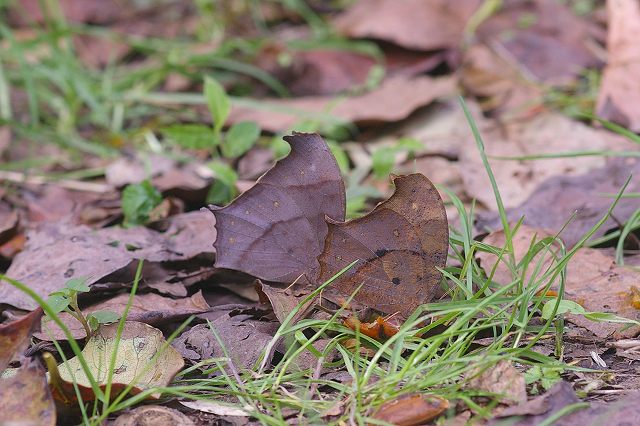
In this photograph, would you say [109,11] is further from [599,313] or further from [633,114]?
[599,313]

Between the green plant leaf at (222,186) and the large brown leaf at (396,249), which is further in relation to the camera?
the green plant leaf at (222,186)

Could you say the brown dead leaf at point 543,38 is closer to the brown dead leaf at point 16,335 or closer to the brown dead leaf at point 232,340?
the brown dead leaf at point 232,340

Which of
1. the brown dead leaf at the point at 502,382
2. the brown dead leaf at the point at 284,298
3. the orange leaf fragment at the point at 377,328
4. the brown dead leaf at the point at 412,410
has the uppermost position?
the brown dead leaf at the point at 502,382

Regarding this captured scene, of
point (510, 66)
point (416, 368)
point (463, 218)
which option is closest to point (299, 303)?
point (416, 368)

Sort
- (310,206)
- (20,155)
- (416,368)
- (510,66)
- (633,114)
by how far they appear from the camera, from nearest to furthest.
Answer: (416,368), (310,206), (633,114), (20,155), (510,66)

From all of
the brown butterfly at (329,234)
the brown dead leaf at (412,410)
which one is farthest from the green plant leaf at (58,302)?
the brown dead leaf at (412,410)

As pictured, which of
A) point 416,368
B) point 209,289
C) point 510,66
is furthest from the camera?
point 510,66

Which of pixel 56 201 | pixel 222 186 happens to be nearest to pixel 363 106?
pixel 222 186
